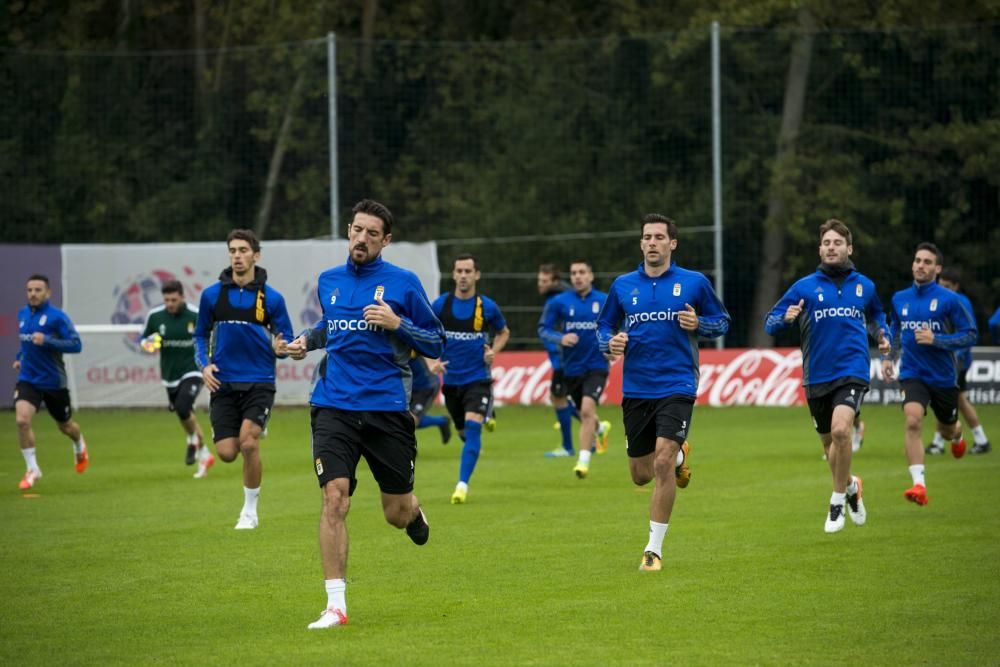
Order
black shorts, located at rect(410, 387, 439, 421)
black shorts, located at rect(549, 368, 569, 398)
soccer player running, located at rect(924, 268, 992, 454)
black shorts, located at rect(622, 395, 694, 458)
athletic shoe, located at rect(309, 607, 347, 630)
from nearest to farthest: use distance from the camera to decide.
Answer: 1. athletic shoe, located at rect(309, 607, 347, 630)
2. black shorts, located at rect(622, 395, 694, 458)
3. soccer player running, located at rect(924, 268, 992, 454)
4. black shorts, located at rect(410, 387, 439, 421)
5. black shorts, located at rect(549, 368, 569, 398)

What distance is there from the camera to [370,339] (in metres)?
9.05

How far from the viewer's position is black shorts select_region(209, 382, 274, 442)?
13547 millimetres

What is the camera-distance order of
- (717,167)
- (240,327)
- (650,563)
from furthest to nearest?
(717,167) → (240,327) → (650,563)

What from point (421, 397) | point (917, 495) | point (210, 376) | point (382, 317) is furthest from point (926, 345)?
point (382, 317)

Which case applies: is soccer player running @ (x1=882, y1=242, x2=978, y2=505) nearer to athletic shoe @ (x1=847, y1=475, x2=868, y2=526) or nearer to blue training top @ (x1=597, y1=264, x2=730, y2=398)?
athletic shoe @ (x1=847, y1=475, x2=868, y2=526)

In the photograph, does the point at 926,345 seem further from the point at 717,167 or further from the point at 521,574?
the point at 717,167

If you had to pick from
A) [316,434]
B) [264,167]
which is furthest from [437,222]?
[316,434]

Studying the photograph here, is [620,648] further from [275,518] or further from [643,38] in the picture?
[643,38]

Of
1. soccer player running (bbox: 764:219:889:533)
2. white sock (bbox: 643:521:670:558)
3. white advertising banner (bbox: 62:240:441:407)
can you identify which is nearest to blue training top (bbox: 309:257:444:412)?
white sock (bbox: 643:521:670:558)

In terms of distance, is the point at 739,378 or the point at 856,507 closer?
the point at 856,507

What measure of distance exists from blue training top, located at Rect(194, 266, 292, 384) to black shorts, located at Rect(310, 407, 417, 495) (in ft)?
14.7

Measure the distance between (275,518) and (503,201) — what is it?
18578mm

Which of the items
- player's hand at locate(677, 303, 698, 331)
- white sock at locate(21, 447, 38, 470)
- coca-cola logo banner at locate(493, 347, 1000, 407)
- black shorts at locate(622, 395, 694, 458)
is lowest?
coca-cola logo banner at locate(493, 347, 1000, 407)

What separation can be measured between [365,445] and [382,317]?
782 millimetres
